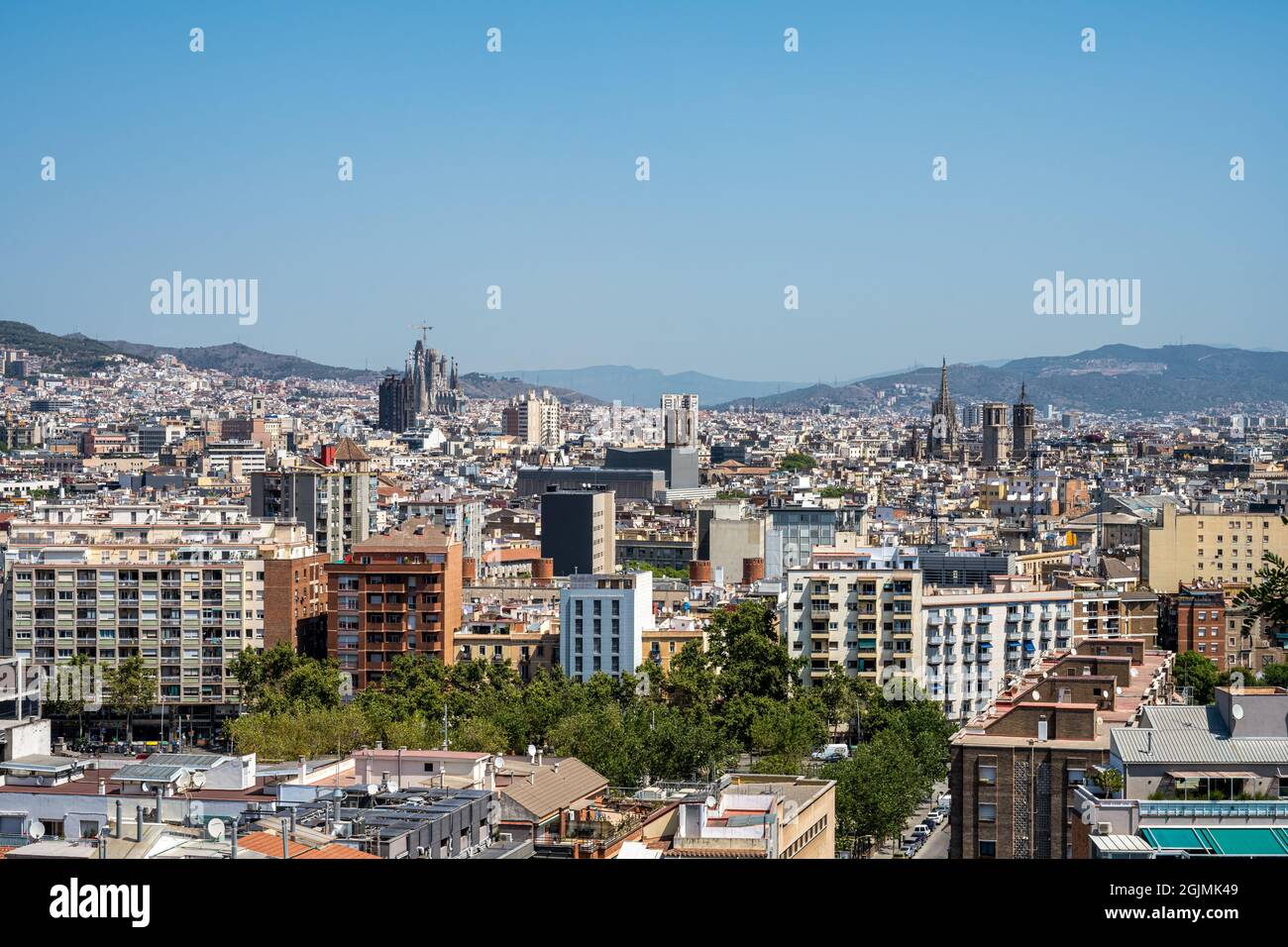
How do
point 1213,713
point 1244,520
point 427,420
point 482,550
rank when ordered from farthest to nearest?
point 427,420 < point 482,550 < point 1244,520 < point 1213,713

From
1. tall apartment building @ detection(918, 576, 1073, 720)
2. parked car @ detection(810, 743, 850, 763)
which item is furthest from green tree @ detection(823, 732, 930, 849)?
tall apartment building @ detection(918, 576, 1073, 720)

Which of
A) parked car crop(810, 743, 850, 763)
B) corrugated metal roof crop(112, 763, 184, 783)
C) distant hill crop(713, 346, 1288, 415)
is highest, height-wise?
distant hill crop(713, 346, 1288, 415)

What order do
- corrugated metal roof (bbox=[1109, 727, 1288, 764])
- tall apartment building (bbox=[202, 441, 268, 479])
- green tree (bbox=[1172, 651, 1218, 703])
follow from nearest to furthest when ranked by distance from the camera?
corrugated metal roof (bbox=[1109, 727, 1288, 764]) → green tree (bbox=[1172, 651, 1218, 703]) → tall apartment building (bbox=[202, 441, 268, 479])

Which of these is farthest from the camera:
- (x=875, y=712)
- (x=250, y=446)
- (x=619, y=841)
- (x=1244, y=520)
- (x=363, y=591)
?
(x=250, y=446)

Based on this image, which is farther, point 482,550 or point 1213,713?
point 482,550

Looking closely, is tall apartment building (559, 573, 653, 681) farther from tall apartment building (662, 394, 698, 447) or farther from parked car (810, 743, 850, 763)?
tall apartment building (662, 394, 698, 447)

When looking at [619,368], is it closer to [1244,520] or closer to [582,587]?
Answer: [1244,520]
